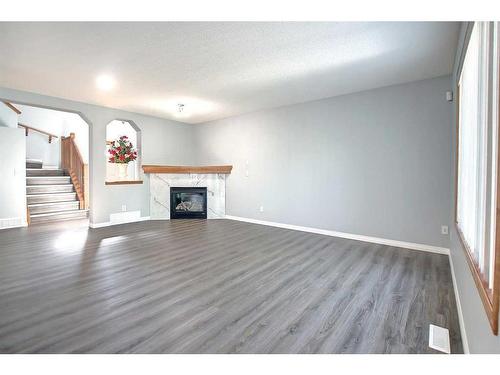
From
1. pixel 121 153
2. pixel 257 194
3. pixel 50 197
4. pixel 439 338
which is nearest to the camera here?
pixel 439 338

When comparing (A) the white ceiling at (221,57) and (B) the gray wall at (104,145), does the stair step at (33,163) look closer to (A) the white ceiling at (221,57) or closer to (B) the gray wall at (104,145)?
(B) the gray wall at (104,145)

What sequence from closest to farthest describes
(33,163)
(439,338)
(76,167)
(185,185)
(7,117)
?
(439,338) → (7,117) → (185,185) → (76,167) → (33,163)

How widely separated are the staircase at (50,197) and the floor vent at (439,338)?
23.0ft

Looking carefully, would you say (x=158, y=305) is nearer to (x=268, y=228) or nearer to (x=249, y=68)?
(x=249, y=68)

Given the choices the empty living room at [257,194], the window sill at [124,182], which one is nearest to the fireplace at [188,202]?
the empty living room at [257,194]

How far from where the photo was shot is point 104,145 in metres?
5.36

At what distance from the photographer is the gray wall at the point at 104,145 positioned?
473cm

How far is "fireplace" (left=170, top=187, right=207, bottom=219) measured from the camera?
646 centimetres

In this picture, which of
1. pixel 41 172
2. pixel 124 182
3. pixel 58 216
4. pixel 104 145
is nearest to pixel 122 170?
pixel 124 182

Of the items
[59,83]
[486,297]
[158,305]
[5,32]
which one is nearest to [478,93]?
[486,297]

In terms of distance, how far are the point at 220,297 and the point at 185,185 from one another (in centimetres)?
458

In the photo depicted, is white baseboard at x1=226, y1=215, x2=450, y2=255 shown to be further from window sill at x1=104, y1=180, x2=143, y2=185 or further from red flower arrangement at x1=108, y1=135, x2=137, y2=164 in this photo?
red flower arrangement at x1=108, y1=135, x2=137, y2=164

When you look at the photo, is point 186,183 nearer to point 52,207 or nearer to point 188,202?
point 188,202

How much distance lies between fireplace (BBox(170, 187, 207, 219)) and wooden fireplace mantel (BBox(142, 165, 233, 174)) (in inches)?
18.0
